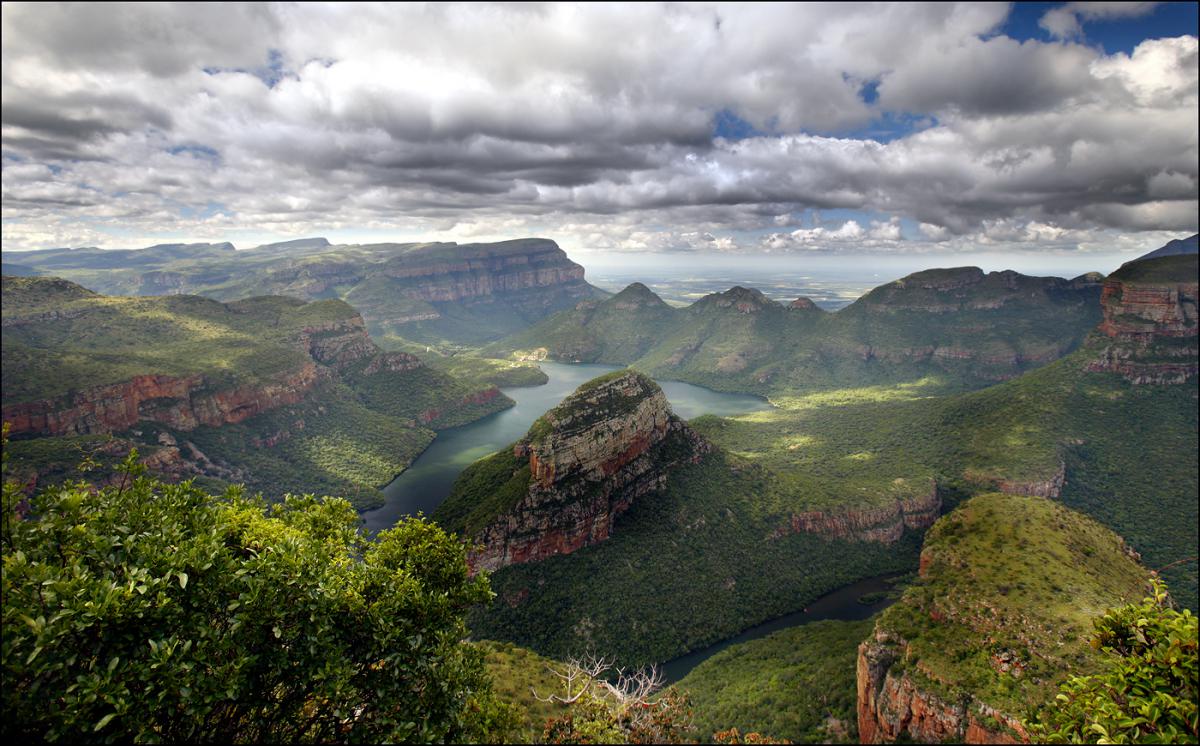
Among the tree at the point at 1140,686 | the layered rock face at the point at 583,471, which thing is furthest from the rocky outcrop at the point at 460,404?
the tree at the point at 1140,686

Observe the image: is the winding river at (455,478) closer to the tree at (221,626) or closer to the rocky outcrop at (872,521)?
the tree at (221,626)

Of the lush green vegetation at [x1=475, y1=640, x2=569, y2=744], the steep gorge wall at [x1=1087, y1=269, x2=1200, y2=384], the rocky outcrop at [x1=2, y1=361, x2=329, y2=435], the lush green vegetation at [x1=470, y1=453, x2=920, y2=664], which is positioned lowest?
the lush green vegetation at [x1=470, y1=453, x2=920, y2=664]

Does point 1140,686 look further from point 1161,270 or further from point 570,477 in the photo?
point 1161,270

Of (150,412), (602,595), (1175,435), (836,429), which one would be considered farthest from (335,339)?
(1175,435)

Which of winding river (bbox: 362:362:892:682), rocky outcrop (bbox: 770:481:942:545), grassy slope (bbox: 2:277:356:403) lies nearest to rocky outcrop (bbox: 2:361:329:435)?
grassy slope (bbox: 2:277:356:403)

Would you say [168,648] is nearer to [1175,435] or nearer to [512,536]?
[512,536]

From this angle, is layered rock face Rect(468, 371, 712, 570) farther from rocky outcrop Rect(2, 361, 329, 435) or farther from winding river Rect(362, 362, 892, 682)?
rocky outcrop Rect(2, 361, 329, 435)

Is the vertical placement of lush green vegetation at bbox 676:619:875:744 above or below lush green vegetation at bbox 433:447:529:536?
below

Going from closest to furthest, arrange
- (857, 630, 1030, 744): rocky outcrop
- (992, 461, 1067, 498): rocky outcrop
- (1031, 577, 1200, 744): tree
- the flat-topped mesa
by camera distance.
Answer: (1031, 577, 1200, 744): tree, (857, 630, 1030, 744): rocky outcrop, (992, 461, 1067, 498): rocky outcrop, the flat-topped mesa
